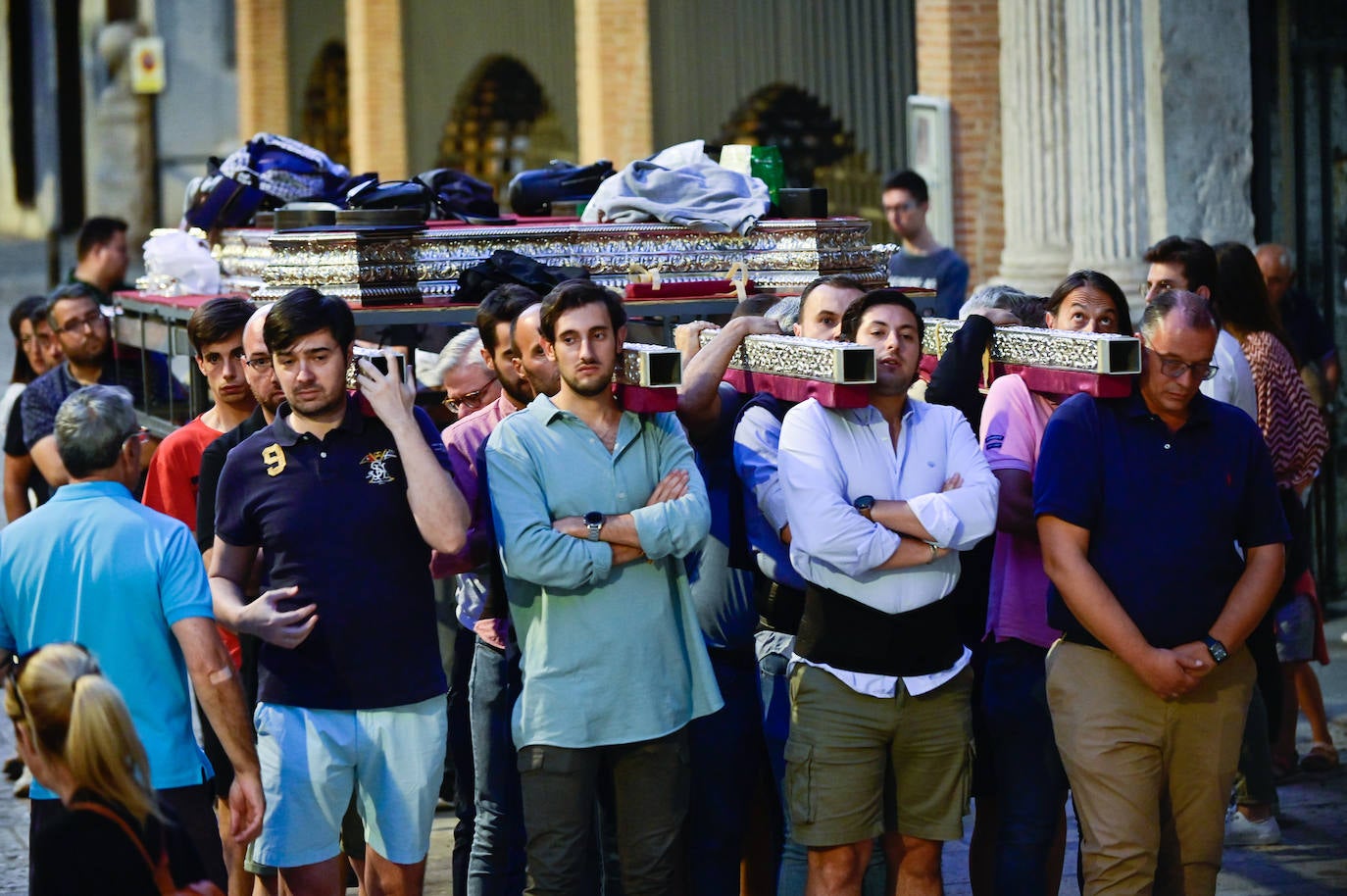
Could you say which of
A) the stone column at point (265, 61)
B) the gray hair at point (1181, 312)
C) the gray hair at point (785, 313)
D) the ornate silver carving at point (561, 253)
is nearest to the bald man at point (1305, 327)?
the ornate silver carving at point (561, 253)

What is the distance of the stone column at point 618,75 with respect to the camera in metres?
16.3

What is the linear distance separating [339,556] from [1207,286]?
3.30 meters

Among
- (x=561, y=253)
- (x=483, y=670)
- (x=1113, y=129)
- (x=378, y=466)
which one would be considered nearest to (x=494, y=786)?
(x=483, y=670)

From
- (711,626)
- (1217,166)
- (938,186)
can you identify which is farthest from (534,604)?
(938,186)

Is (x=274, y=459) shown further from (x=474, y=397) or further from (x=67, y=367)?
(x=67, y=367)

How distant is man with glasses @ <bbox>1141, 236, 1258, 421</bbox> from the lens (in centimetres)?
669

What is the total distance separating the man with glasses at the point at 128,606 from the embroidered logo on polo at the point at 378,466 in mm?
465

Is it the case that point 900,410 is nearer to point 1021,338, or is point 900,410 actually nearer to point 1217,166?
point 1021,338

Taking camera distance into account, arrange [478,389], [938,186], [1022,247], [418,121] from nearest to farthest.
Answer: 1. [478,389]
2. [1022,247]
3. [938,186]
4. [418,121]

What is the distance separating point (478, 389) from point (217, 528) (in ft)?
4.21

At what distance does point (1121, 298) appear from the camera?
19.2 ft

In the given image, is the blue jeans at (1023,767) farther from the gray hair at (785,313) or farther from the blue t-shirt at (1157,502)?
the gray hair at (785,313)

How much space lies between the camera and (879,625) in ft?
16.8

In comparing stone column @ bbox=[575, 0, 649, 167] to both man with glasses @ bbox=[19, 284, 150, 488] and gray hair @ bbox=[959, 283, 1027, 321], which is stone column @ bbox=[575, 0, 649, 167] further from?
gray hair @ bbox=[959, 283, 1027, 321]
